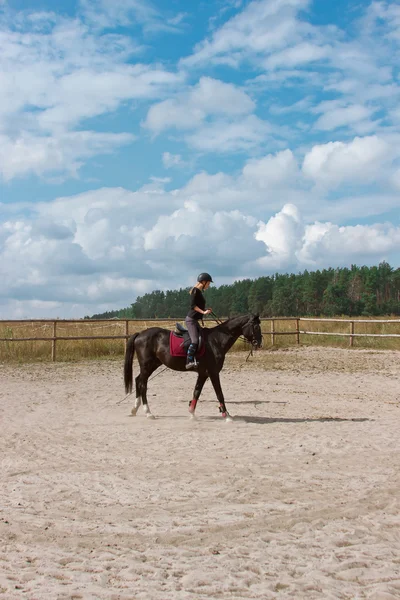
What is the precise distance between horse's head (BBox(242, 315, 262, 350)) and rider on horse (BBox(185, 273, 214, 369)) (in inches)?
37.1

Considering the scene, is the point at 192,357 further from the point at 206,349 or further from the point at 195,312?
the point at 195,312

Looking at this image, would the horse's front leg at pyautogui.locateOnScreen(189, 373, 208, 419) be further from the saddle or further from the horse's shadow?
the saddle

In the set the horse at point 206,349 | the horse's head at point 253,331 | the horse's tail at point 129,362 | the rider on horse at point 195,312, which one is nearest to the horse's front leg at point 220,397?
the horse at point 206,349

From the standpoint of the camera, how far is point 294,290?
91.8 metres

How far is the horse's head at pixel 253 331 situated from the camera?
10.3 meters

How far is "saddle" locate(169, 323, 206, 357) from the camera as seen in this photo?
33.1ft

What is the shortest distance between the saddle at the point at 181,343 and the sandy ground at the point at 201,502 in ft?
3.91

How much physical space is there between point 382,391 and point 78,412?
22.7 ft

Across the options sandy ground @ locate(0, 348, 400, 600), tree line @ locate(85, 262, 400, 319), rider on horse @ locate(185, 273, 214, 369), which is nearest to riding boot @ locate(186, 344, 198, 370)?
rider on horse @ locate(185, 273, 214, 369)

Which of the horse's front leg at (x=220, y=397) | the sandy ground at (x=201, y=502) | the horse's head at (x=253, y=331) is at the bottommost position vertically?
the sandy ground at (x=201, y=502)

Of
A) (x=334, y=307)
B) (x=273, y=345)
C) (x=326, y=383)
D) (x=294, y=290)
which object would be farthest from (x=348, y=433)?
(x=294, y=290)

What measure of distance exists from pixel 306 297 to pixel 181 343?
78719mm

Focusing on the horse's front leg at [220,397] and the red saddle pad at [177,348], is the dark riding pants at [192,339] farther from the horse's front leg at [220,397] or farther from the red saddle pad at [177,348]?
the horse's front leg at [220,397]

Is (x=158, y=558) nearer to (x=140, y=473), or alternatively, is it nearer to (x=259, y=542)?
(x=259, y=542)
